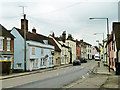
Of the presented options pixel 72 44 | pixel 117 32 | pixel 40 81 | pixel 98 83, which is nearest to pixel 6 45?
pixel 40 81

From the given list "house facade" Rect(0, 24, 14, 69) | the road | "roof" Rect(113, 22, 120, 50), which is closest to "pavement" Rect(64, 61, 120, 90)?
the road

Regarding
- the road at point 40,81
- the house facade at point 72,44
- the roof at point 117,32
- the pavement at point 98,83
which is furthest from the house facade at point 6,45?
the house facade at point 72,44

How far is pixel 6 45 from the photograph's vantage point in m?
30.3

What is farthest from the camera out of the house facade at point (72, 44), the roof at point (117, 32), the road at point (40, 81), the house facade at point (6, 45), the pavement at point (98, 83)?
Answer: the house facade at point (72, 44)

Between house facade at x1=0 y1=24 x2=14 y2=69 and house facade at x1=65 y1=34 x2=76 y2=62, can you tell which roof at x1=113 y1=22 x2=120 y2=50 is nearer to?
house facade at x1=0 y1=24 x2=14 y2=69

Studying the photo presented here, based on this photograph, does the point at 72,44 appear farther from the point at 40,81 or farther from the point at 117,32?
the point at 40,81

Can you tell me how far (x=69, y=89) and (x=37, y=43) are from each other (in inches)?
969

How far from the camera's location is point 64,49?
2382 inches

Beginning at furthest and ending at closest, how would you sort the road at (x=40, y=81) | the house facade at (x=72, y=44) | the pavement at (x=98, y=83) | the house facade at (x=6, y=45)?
the house facade at (x=72, y=44), the house facade at (x=6, y=45), the road at (x=40, y=81), the pavement at (x=98, y=83)

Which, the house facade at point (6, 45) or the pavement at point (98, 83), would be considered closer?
the pavement at point (98, 83)

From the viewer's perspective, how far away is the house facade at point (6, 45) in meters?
29.1

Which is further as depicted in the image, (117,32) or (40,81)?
(117,32)

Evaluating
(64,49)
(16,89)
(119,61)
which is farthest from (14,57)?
(64,49)

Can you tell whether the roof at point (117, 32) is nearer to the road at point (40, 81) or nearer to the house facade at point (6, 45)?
the road at point (40, 81)
